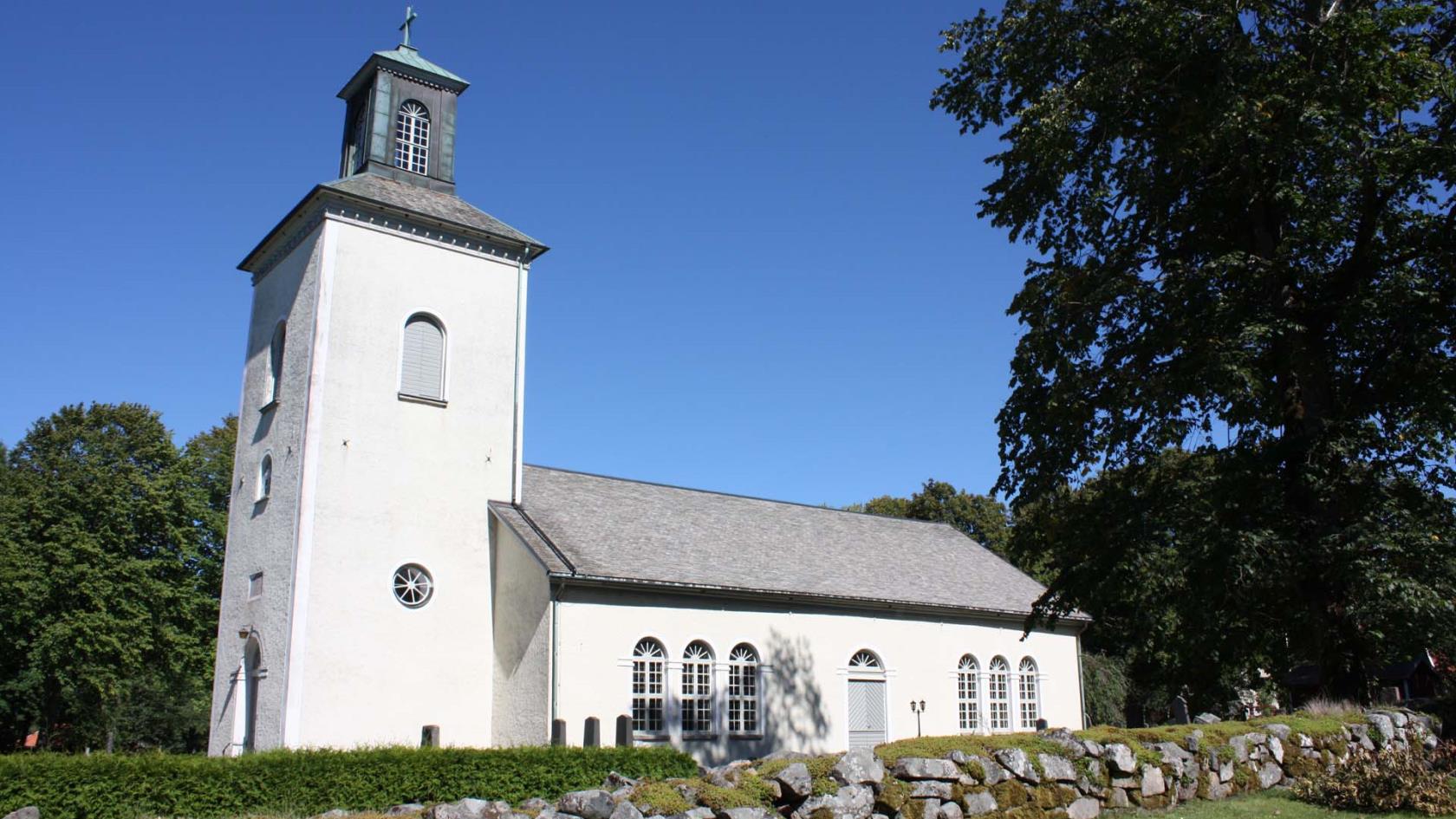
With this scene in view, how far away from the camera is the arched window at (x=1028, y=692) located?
96.5ft

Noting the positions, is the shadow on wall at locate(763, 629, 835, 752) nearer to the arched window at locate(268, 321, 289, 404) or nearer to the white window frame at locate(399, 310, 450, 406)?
the white window frame at locate(399, 310, 450, 406)

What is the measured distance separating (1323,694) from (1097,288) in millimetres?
7391

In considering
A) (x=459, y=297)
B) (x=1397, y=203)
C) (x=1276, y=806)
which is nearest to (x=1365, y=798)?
(x=1276, y=806)

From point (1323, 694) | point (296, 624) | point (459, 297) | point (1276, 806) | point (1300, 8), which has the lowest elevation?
point (1276, 806)

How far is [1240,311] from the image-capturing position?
17141 millimetres

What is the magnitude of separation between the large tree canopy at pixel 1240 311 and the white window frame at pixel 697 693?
783 cm

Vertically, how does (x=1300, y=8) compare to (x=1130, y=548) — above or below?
above

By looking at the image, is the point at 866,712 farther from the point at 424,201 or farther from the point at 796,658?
the point at 424,201

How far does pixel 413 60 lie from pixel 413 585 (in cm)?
1281

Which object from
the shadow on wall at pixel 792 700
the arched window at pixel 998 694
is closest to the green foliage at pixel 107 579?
the shadow on wall at pixel 792 700

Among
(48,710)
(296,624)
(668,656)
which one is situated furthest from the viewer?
(48,710)

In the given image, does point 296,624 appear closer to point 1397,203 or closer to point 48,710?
point 1397,203

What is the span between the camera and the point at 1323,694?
1700 cm

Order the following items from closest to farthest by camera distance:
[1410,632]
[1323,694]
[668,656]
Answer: [1410,632]
[1323,694]
[668,656]
